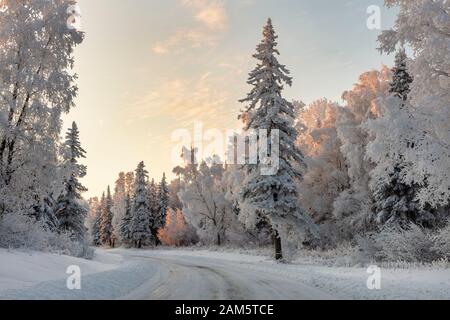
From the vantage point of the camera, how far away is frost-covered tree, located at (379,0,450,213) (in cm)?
1373

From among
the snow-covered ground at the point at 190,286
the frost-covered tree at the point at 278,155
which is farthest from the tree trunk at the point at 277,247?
the snow-covered ground at the point at 190,286

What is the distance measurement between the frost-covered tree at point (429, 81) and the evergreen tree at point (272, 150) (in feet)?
36.2

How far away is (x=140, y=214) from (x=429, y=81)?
6059 cm

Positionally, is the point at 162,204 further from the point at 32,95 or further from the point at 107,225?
the point at 32,95

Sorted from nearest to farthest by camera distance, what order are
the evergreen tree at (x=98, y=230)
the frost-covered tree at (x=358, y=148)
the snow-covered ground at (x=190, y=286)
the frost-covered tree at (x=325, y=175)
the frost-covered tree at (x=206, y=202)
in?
the snow-covered ground at (x=190, y=286)
the frost-covered tree at (x=358, y=148)
the frost-covered tree at (x=325, y=175)
the frost-covered tree at (x=206, y=202)
the evergreen tree at (x=98, y=230)

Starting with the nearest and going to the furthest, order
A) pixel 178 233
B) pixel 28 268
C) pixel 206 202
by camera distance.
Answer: pixel 28 268 → pixel 206 202 → pixel 178 233

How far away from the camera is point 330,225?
36.8 meters

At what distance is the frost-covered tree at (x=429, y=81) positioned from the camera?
45.1ft

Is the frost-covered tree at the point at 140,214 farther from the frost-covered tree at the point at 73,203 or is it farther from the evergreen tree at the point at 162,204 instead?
the frost-covered tree at the point at 73,203

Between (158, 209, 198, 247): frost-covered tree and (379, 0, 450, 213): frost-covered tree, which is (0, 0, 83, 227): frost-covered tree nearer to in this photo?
(379, 0, 450, 213): frost-covered tree

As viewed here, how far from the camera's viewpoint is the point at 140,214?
70.4 meters

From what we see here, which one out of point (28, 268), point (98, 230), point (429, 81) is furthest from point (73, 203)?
point (98, 230)

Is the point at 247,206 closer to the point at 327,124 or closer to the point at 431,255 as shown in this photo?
the point at 431,255

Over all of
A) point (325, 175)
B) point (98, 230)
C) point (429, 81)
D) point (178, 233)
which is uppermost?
point (429, 81)
